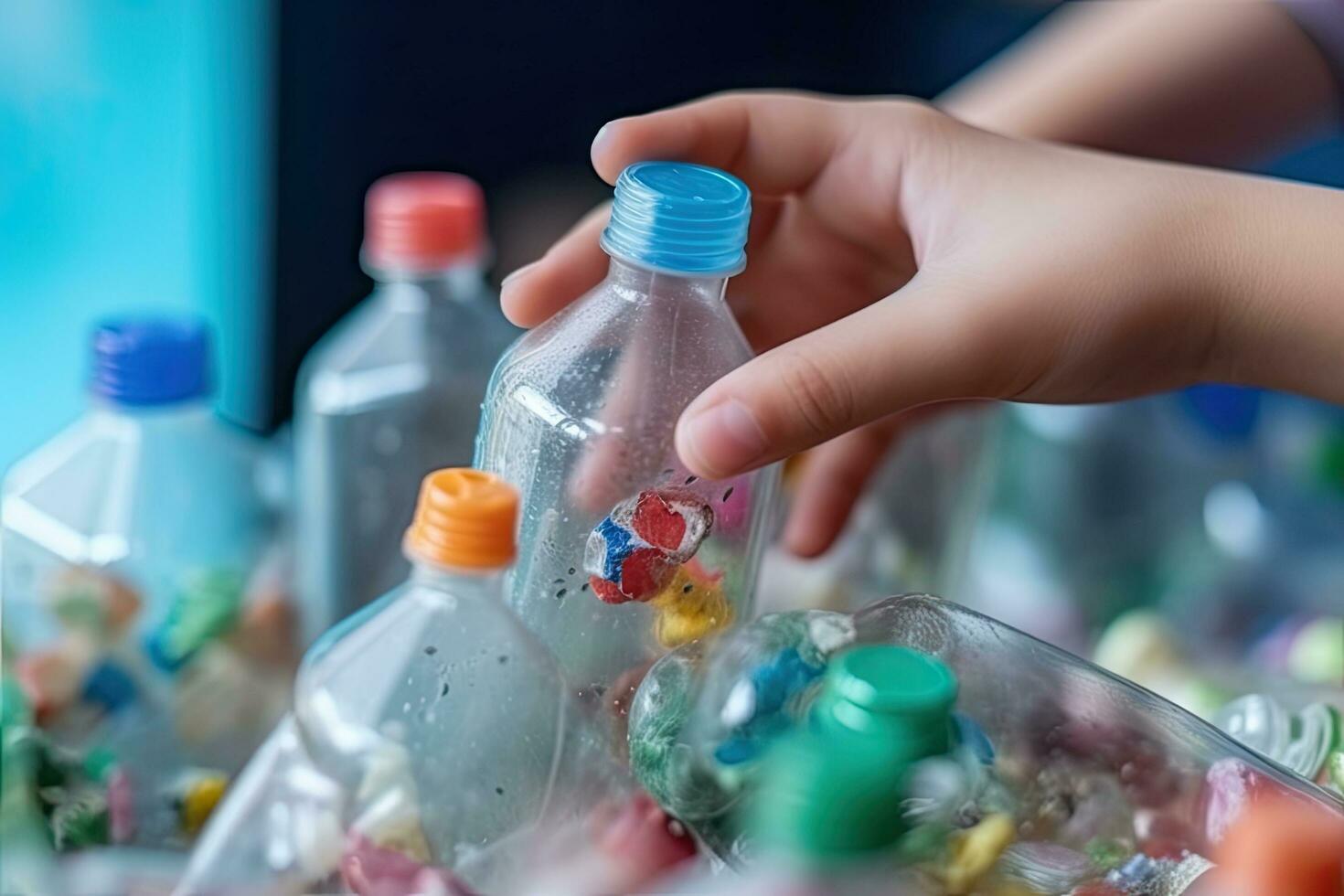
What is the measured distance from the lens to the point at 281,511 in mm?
1138

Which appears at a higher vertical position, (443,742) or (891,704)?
(891,704)

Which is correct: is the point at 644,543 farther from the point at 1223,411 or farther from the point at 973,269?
the point at 1223,411

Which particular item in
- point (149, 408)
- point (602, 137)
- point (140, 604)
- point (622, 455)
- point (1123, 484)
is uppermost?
point (602, 137)

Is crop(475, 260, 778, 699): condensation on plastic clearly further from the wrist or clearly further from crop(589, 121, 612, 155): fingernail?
the wrist

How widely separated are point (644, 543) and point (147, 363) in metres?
0.39

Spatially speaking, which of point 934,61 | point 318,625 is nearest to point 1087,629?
point 318,625

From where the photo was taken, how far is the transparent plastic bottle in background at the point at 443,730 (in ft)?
1.90

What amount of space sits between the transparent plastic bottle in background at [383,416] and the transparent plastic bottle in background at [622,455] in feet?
1.68

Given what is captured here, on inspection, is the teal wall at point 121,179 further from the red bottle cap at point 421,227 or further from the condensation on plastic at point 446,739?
the condensation on plastic at point 446,739

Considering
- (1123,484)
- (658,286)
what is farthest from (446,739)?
(1123,484)

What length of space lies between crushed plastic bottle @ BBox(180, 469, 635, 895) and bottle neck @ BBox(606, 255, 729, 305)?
4.8 inches

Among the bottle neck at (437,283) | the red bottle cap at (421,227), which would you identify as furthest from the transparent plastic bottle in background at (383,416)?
the red bottle cap at (421,227)

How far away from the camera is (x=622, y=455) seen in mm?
627

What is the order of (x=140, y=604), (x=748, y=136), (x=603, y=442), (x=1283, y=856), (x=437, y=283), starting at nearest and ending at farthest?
(x=1283, y=856) → (x=603, y=442) → (x=748, y=136) → (x=140, y=604) → (x=437, y=283)
